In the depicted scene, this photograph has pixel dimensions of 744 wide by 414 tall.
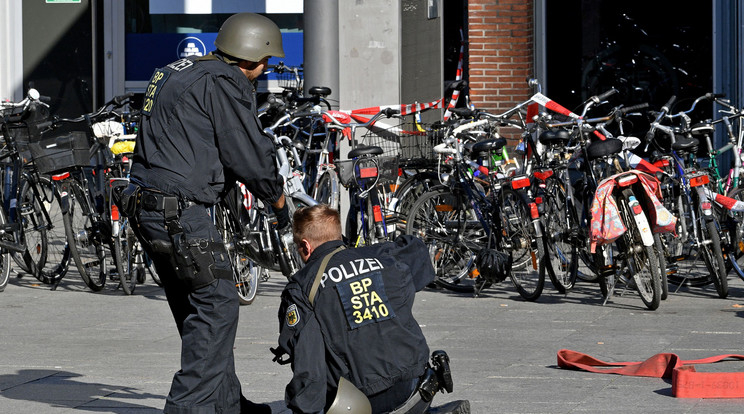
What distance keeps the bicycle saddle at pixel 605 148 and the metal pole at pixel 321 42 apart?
11.7 ft

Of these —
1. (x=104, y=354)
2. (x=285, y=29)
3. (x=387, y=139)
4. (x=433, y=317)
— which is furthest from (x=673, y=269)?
(x=285, y=29)

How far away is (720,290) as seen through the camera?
8969mm

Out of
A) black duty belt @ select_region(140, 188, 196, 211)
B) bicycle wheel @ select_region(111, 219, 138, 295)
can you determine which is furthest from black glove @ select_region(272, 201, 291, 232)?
bicycle wheel @ select_region(111, 219, 138, 295)

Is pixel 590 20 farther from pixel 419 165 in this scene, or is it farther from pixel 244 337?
pixel 244 337

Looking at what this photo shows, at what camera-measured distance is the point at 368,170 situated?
30.2ft

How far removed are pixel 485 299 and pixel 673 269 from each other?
56.2 inches

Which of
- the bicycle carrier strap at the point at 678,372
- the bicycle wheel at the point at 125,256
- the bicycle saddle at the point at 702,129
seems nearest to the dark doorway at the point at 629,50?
the bicycle saddle at the point at 702,129

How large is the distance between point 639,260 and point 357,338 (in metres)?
4.40

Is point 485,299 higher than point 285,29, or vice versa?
point 285,29

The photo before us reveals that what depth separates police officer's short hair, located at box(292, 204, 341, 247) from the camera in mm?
4785

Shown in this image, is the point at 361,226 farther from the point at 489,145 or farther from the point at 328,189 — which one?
the point at 489,145

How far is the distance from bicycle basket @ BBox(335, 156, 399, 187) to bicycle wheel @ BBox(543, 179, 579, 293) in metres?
1.20

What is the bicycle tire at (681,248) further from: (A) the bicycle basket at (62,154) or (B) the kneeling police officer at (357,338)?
(B) the kneeling police officer at (357,338)

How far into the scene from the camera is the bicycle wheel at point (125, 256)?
945 cm
